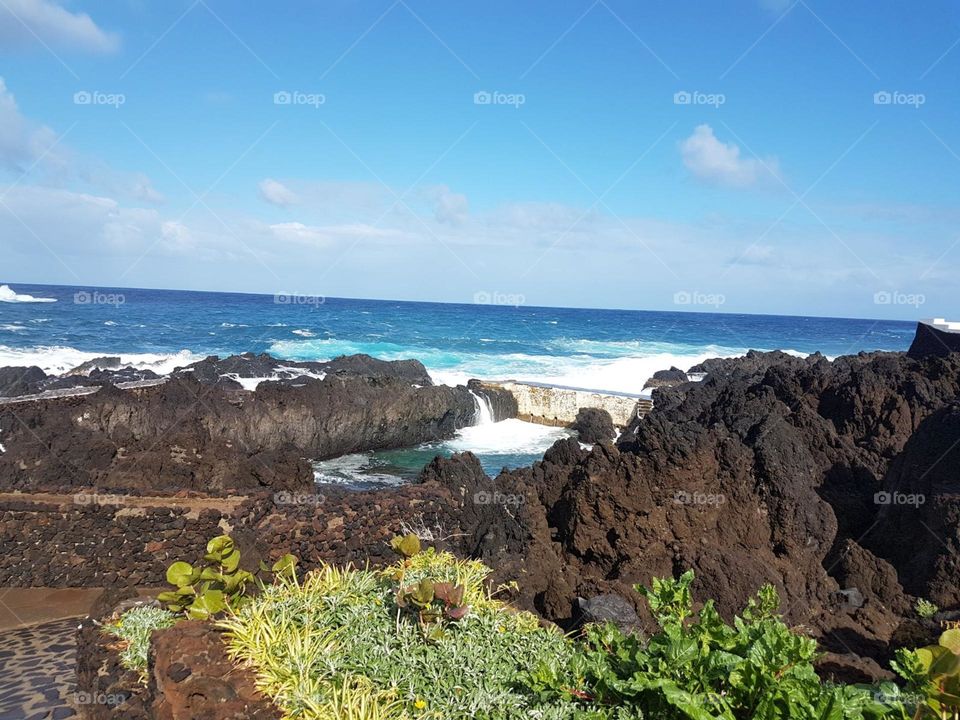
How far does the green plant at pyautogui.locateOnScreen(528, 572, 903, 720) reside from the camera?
10.5 ft

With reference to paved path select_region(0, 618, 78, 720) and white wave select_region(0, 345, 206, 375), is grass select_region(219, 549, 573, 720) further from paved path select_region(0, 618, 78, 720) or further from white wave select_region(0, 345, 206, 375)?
white wave select_region(0, 345, 206, 375)

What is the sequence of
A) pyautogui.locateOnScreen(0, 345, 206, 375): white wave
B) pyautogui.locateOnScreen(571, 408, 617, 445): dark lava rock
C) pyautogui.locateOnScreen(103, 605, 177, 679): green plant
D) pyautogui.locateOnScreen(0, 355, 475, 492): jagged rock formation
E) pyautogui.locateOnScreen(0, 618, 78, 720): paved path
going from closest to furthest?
pyautogui.locateOnScreen(103, 605, 177, 679): green plant
pyautogui.locateOnScreen(0, 618, 78, 720): paved path
pyautogui.locateOnScreen(0, 355, 475, 492): jagged rock formation
pyautogui.locateOnScreen(571, 408, 617, 445): dark lava rock
pyautogui.locateOnScreen(0, 345, 206, 375): white wave

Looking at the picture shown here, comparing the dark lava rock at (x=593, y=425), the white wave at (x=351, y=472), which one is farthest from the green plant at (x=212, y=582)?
the dark lava rock at (x=593, y=425)

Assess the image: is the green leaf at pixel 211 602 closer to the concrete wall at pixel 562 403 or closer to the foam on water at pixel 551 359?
the concrete wall at pixel 562 403

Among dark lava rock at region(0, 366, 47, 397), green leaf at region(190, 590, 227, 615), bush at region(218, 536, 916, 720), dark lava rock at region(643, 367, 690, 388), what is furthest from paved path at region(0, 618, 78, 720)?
dark lava rock at region(643, 367, 690, 388)

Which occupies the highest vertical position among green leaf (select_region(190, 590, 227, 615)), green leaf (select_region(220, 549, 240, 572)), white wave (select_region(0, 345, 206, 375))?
green leaf (select_region(220, 549, 240, 572))

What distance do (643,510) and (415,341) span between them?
183 feet

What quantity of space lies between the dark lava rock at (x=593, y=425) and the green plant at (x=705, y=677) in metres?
17.3

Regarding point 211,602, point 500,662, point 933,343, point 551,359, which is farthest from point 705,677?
point 551,359

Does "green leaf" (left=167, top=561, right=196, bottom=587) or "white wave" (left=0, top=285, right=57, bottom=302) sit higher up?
"green leaf" (left=167, top=561, right=196, bottom=587)

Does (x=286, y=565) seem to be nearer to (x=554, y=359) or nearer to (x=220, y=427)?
(x=220, y=427)

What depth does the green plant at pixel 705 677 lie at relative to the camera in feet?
10.5

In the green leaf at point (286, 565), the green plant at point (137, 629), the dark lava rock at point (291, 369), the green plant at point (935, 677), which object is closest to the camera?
the green plant at point (935, 677)

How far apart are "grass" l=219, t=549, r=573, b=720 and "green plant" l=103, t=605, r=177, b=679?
1.41 metres
